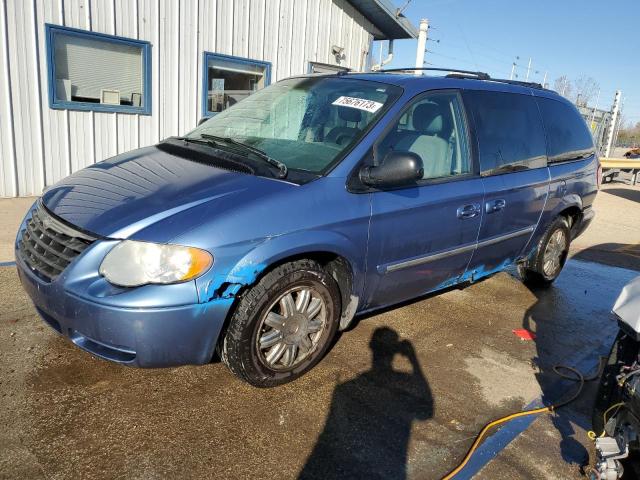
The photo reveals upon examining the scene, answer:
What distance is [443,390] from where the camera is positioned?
3125 millimetres

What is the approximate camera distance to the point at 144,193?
2734 millimetres

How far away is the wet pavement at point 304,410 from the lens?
235 centimetres

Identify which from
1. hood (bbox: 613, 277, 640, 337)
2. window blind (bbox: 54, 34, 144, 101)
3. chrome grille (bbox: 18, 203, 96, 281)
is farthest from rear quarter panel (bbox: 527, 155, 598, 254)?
window blind (bbox: 54, 34, 144, 101)

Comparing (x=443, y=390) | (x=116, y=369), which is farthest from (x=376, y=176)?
(x=116, y=369)

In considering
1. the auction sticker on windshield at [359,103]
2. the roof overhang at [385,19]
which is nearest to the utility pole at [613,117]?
the roof overhang at [385,19]

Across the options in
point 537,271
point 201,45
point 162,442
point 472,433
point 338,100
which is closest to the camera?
point 162,442

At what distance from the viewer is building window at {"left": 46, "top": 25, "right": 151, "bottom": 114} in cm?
674

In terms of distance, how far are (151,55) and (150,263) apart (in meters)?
6.26

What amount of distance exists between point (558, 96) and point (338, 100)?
2.81 m

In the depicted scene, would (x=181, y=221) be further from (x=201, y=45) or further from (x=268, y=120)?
(x=201, y=45)

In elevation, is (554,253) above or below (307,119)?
below

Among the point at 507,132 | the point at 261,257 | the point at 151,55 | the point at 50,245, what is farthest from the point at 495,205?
the point at 151,55

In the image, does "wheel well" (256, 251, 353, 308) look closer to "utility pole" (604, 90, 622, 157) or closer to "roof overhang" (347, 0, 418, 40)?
"roof overhang" (347, 0, 418, 40)

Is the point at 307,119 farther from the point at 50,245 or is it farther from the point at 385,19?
the point at 385,19
